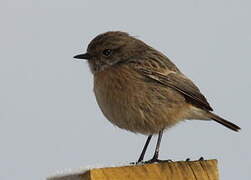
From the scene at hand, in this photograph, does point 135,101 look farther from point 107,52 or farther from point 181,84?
point 107,52

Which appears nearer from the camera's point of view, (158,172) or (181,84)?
(158,172)

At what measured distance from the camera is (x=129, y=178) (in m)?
3.63

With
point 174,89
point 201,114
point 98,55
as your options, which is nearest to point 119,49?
point 98,55

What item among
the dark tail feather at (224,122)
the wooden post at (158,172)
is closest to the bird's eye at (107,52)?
the dark tail feather at (224,122)

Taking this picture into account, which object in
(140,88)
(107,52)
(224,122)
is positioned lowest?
(224,122)

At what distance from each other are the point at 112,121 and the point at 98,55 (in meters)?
1.10

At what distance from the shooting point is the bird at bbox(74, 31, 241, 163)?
676 centimetres

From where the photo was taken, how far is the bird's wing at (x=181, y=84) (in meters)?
7.22

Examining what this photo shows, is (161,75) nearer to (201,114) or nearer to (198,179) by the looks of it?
(201,114)

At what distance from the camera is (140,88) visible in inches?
270

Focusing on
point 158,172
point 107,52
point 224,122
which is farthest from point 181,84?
point 158,172

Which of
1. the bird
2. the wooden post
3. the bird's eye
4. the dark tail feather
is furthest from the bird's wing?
the wooden post

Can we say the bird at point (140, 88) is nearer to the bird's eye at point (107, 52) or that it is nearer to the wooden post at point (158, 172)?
the bird's eye at point (107, 52)

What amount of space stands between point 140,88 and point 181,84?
0.84 m
